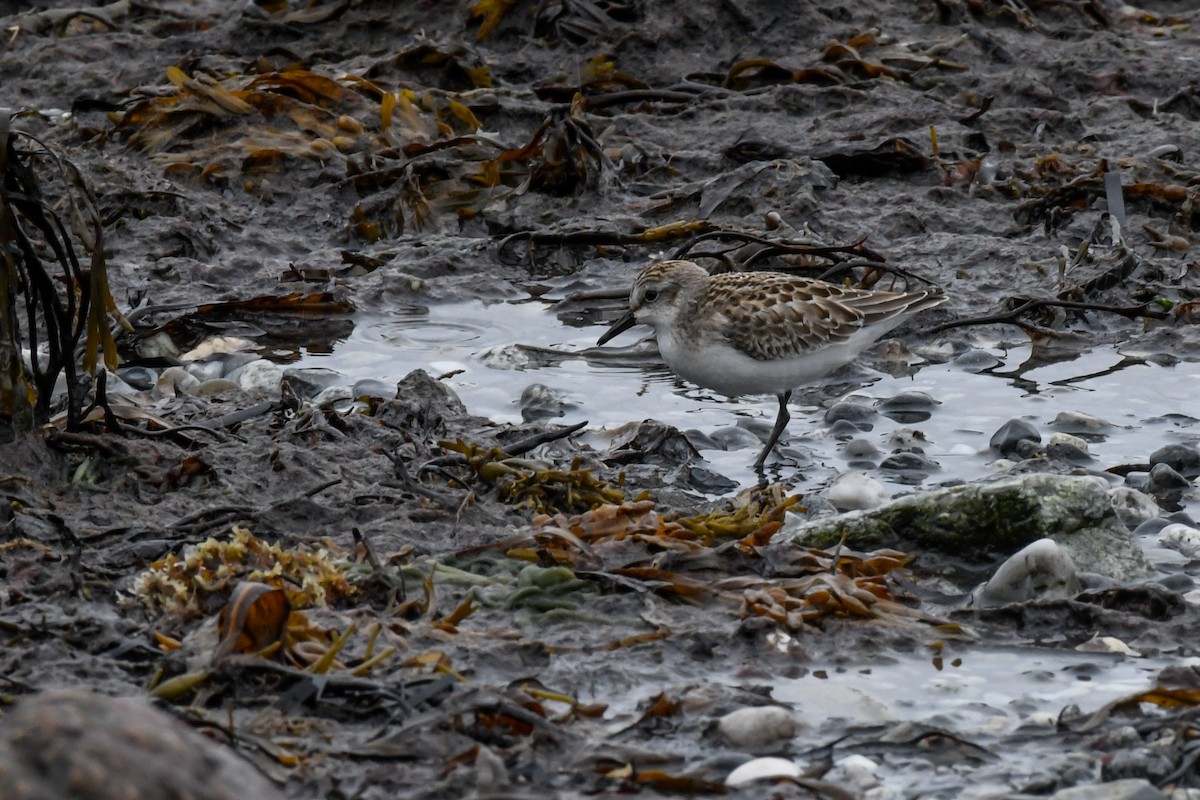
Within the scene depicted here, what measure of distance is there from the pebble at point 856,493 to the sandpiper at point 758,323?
0.74 metres

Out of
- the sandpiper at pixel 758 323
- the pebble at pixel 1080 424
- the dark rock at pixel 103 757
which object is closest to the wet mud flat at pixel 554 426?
the dark rock at pixel 103 757

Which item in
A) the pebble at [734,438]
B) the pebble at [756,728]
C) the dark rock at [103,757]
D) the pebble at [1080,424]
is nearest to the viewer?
the dark rock at [103,757]

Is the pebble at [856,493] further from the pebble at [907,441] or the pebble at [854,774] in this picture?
the pebble at [854,774]

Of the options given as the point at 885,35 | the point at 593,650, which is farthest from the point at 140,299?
the point at 885,35

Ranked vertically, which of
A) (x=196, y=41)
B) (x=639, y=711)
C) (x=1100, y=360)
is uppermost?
(x=196, y=41)

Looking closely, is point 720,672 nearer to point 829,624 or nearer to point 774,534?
point 829,624

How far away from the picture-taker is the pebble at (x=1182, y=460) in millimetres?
6211

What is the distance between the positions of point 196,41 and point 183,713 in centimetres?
874

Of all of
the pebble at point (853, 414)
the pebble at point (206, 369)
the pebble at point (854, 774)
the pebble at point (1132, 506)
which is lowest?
the pebble at point (853, 414)

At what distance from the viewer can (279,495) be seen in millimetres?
5418

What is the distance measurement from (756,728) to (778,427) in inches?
119

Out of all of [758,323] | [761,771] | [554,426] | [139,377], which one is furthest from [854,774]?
[139,377]

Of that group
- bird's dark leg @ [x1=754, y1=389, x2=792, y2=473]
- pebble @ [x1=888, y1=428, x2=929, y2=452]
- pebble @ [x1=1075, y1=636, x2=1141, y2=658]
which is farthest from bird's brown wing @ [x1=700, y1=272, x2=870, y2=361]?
pebble @ [x1=1075, y1=636, x2=1141, y2=658]

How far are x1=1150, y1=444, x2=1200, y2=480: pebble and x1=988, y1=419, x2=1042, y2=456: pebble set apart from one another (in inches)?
20.4
